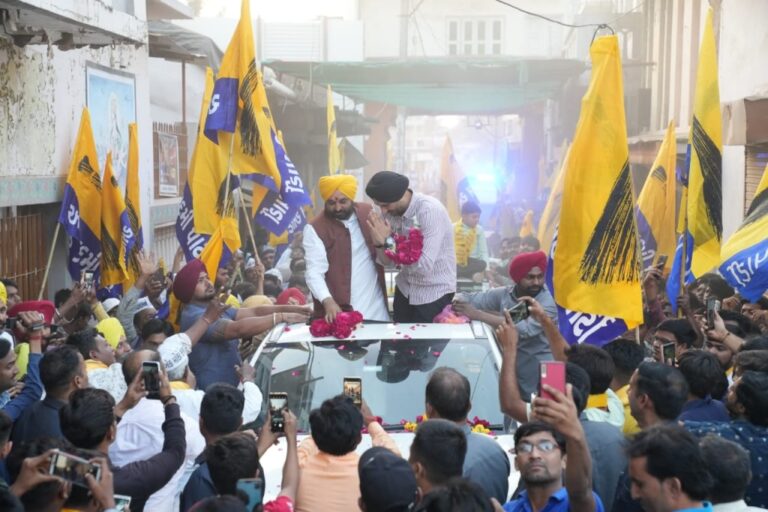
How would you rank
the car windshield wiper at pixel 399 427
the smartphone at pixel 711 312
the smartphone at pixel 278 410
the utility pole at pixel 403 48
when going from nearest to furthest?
the smartphone at pixel 278 410 → the car windshield wiper at pixel 399 427 → the smartphone at pixel 711 312 → the utility pole at pixel 403 48

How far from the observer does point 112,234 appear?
35.0ft

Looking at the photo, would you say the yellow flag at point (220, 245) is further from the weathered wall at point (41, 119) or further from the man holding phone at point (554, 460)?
the man holding phone at point (554, 460)

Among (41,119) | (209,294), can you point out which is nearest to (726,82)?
(41,119)

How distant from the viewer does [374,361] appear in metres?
6.96

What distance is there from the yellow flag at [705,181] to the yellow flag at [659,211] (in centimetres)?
201

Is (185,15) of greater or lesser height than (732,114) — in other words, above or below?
above

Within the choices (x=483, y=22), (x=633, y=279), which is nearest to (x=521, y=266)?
(x=633, y=279)

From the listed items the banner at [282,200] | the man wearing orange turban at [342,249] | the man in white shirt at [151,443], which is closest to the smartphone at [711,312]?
the man wearing orange turban at [342,249]

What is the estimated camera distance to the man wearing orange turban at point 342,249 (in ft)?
26.6

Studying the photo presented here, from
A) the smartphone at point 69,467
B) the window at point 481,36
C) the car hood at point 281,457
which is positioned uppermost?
the window at point 481,36

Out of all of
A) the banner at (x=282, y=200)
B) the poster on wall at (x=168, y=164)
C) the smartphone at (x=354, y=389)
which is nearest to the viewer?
the smartphone at (x=354, y=389)

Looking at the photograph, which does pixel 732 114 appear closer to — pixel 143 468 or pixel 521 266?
pixel 521 266

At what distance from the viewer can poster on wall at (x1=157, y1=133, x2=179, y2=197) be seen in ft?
53.7

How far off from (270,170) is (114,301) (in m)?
1.82
